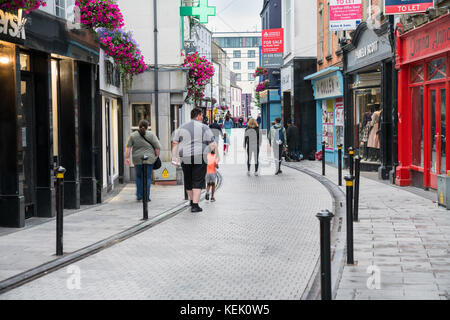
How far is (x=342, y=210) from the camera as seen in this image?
12.0 meters

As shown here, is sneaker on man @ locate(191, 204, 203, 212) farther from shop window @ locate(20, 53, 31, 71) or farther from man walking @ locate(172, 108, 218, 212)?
shop window @ locate(20, 53, 31, 71)

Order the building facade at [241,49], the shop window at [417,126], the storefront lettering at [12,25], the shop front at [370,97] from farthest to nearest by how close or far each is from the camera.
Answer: the building facade at [241,49] < the shop front at [370,97] < the shop window at [417,126] < the storefront lettering at [12,25]

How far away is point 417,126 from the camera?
51.7 ft

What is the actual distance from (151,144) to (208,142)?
2.15 metres

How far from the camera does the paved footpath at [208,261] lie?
607cm

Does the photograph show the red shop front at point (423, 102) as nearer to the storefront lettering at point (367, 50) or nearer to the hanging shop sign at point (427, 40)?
the hanging shop sign at point (427, 40)

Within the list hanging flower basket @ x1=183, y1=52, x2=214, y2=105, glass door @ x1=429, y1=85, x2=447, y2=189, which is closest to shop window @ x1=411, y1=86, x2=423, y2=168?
glass door @ x1=429, y1=85, x2=447, y2=189

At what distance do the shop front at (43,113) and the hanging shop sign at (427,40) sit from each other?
696cm

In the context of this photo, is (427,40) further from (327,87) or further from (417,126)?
(327,87)

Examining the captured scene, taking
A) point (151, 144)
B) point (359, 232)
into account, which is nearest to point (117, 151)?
point (151, 144)

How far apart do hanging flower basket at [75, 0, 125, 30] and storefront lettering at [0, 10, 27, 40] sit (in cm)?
302

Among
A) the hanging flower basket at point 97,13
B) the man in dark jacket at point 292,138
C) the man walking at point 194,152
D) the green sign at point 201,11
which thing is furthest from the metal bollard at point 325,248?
the man in dark jacket at point 292,138

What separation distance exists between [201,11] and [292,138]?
22.5ft
